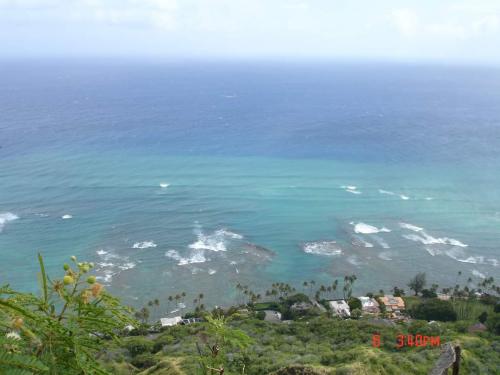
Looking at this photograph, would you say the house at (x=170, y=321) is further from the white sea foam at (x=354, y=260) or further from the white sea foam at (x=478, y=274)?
the white sea foam at (x=478, y=274)

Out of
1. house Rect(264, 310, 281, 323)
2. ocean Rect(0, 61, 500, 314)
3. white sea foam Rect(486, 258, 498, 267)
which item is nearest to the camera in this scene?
house Rect(264, 310, 281, 323)

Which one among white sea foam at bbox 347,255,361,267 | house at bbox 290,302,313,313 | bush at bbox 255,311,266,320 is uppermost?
white sea foam at bbox 347,255,361,267

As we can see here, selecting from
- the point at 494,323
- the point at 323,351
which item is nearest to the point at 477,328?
the point at 494,323

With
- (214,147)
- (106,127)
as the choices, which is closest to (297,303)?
(214,147)

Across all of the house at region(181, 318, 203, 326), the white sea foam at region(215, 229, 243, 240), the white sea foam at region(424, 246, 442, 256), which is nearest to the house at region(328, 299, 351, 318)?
the house at region(181, 318, 203, 326)

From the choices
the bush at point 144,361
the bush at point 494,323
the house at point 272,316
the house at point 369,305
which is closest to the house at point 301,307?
the house at point 272,316

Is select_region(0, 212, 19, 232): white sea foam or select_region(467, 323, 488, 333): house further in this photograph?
select_region(0, 212, 19, 232): white sea foam

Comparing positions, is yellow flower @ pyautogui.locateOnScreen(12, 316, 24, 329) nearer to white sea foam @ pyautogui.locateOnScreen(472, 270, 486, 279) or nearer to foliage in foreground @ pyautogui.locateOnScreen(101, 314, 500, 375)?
foliage in foreground @ pyautogui.locateOnScreen(101, 314, 500, 375)
